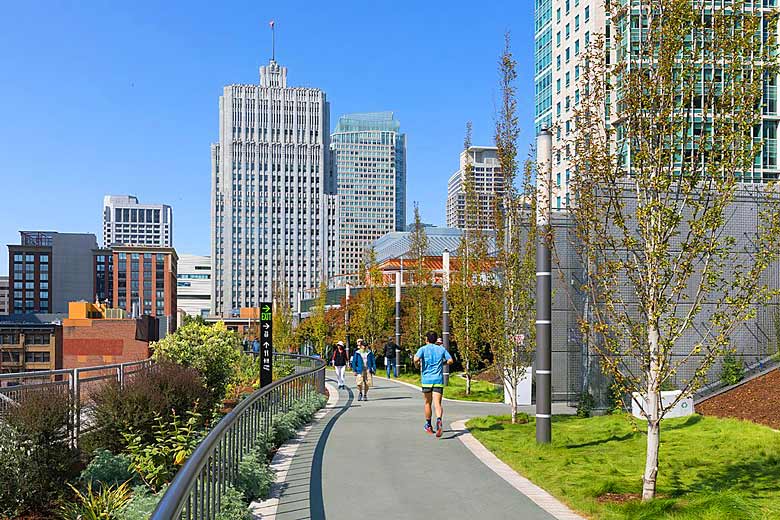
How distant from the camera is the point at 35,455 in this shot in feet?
33.3

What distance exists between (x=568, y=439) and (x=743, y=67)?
713 centimetres

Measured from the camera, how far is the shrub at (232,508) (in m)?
7.40

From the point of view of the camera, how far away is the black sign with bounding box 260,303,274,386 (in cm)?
1817

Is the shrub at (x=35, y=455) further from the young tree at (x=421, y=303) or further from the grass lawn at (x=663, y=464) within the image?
the young tree at (x=421, y=303)

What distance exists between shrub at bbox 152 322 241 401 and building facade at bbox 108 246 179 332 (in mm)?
172780

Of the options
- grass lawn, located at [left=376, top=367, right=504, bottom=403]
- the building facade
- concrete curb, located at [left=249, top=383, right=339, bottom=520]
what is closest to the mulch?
grass lawn, located at [left=376, top=367, right=504, bottom=403]

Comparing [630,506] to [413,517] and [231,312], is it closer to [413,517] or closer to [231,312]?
[413,517]

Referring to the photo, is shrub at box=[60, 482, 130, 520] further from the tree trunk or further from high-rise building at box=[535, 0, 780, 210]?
high-rise building at box=[535, 0, 780, 210]

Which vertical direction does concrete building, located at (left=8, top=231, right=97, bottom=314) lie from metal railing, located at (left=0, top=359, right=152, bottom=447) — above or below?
above

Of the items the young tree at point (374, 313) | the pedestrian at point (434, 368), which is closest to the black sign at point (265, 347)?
the pedestrian at point (434, 368)

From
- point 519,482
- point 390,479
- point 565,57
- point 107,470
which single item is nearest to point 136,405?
point 107,470

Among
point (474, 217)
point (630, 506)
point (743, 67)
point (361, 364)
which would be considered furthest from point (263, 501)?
point (474, 217)

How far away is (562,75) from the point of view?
247 ft

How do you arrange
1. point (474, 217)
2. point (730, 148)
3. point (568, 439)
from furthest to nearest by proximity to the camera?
point (474, 217) → point (568, 439) → point (730, 148)
